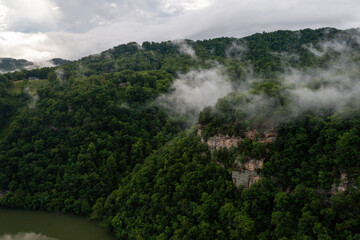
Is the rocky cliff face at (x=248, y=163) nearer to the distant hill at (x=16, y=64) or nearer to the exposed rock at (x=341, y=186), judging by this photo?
the exposed rock at (x=341, y=186)

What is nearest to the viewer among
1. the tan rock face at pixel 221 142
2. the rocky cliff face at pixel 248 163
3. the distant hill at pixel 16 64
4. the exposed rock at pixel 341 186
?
the exposed rock at pixel 341 186

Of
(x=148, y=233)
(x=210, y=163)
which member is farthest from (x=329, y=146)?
(x=148, y=233)

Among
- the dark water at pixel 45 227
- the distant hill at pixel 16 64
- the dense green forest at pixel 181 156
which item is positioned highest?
the distant hill at pixel 16 64

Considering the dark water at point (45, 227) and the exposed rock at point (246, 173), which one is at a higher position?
the exposed rock at point (246, 173)

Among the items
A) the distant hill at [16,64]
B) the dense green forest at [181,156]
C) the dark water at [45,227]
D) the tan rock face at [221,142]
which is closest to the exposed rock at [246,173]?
the dense green forest at [181,156]

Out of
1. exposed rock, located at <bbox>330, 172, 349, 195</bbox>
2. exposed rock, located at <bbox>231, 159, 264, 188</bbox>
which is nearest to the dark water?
exposed rock, located at <bbox>231, 159, 264, 188</bbox>

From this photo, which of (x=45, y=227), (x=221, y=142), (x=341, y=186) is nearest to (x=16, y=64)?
(x=45, y=227)

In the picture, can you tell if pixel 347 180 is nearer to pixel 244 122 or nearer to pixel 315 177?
pixel 315 177
